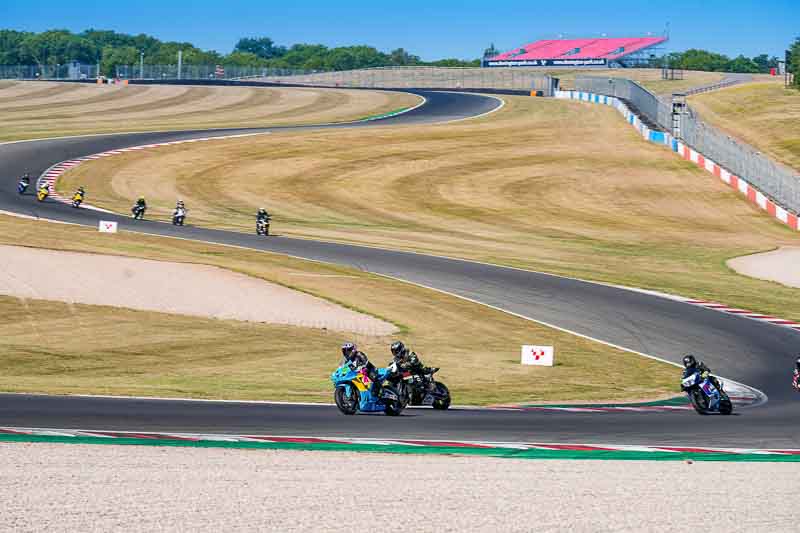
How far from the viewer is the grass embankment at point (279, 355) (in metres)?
22.9

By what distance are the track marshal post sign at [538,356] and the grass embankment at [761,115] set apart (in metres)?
44.4

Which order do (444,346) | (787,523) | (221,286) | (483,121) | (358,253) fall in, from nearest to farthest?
(787,523)
(444,346)
(221,286)
(358,253)
(483,121)

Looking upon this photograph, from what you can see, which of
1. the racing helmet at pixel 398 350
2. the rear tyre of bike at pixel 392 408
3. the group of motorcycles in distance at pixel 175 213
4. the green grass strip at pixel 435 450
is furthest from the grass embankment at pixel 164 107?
the green grass strip at pixel 435 450

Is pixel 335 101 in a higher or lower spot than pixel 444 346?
higher

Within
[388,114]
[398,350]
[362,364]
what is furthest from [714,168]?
[362,364]

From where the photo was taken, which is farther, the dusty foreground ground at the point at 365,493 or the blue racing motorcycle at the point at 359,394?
the blue racing motorcycle at the point at 359,394

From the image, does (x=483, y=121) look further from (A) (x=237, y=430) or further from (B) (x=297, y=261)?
(A) (x=237, y=430)

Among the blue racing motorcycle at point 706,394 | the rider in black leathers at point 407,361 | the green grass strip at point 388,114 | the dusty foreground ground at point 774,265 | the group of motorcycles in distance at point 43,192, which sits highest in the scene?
the green grass strip at point 388,114

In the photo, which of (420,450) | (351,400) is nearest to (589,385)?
(351,400)

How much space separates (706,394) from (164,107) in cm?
8819

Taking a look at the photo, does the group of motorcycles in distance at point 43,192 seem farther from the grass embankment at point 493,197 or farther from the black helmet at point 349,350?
the black helmet at point 349,350

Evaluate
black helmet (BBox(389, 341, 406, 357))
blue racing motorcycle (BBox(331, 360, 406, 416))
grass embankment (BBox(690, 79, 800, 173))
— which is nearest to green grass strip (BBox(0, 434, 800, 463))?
blue racing motorcycle (BBox(331, 360, 406, 416))

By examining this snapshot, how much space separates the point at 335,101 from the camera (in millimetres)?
108188

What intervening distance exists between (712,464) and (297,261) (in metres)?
25.8
